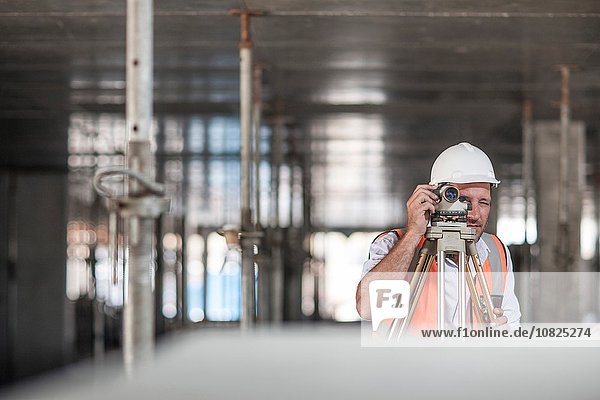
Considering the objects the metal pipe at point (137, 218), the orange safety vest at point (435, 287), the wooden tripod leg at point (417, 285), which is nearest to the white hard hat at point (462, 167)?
the orange safety vest at point (435, 287)

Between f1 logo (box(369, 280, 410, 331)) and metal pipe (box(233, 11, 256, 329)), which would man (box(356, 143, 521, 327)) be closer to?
f1 logo (box(369, 280, 410, 331))

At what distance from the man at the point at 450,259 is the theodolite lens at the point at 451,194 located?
4cm

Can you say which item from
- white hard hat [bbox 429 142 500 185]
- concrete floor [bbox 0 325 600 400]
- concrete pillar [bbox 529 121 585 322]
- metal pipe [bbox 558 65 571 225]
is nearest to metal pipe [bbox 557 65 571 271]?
metal pipe [bbox 558 65 571 225]

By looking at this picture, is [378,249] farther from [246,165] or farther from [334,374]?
[246,165]

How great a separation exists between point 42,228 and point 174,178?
146 inches

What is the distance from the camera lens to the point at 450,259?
3.97m

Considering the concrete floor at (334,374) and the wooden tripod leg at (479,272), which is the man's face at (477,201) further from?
the concrete floor at (334,374)

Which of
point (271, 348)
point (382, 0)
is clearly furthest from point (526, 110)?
point (271, 348)

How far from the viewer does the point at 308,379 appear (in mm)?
1349

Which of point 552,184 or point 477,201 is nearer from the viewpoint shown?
point 477,201

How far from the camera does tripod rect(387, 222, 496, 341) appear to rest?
12.5 feet

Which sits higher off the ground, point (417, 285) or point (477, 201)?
point (477, 201)

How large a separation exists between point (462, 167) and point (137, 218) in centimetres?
150

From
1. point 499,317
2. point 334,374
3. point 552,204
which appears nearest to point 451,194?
point 499,317
